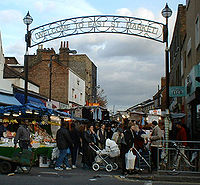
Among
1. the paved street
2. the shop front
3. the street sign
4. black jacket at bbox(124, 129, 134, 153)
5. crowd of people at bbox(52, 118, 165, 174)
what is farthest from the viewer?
the street sign

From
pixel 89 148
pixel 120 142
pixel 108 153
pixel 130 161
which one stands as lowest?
pixel 130 161

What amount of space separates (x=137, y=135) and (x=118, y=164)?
2271mm

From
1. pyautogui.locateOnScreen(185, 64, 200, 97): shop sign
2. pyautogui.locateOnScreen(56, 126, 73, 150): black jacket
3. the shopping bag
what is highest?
pyautogui.locateOnScreen(185, 64, 200, 97): shop sign

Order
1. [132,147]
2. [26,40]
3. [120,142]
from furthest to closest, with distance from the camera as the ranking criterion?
[26,40] → [120,142] → [132,147]

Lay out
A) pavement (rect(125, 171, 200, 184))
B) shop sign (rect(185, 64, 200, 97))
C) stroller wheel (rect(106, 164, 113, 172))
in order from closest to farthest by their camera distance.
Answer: pavement (rect(125, 171, 200, 184)) → stroller wheel (rect(106, 164, 113, 172)) → shop sign (rect(185, 64, 200, 97))

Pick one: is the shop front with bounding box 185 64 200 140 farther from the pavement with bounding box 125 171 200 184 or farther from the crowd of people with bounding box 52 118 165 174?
the pavement with bounding box 125 171 200 184

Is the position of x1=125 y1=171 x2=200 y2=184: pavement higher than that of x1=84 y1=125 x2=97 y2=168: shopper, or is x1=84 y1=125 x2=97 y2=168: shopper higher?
x1=84 y1=125 x2=97 y2=168: shopper

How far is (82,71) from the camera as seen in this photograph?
2260 inches

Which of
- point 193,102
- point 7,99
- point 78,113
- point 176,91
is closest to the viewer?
point 176,91

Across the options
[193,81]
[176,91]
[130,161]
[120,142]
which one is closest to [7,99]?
[176,91]

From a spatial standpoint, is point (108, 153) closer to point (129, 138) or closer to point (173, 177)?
point (129, 138)

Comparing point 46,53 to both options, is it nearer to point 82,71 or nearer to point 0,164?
point 82,71

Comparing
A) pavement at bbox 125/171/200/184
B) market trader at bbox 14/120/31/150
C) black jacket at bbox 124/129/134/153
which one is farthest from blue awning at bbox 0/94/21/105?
pavement at bbox 125/171/200/184

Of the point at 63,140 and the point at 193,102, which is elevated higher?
the point at 193,102
